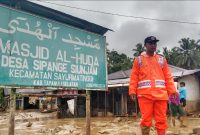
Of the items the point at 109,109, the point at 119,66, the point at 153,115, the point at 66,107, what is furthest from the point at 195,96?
the point at 119,66

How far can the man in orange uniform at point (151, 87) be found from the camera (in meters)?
4.67

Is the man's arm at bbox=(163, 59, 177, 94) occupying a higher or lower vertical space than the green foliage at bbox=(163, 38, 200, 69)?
lower

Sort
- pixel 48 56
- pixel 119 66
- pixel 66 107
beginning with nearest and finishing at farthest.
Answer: pixel 48 56, pixel 66 107, pixel 119 66

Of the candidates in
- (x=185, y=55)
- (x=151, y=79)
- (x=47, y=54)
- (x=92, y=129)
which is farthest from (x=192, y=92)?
(x=185, y=55)

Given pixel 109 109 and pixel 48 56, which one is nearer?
pixel 48 56

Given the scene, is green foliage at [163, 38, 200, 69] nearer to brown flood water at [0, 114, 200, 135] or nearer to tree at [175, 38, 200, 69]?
tree at [175, 38, 200, 69]

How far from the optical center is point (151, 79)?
188 inches

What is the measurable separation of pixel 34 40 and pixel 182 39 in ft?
153

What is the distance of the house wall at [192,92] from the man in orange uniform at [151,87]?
50.0 feet

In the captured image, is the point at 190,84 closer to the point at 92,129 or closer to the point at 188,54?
the point at 92,129

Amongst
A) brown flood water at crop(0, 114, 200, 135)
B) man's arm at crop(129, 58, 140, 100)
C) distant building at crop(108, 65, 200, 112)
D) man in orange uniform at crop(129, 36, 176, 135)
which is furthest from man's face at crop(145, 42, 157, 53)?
distant building at crop(108, 65, 200, 112)

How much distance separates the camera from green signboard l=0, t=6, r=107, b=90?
5051 mm

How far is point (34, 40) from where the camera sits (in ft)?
18.0

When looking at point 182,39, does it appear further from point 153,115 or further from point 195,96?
point 153,115
